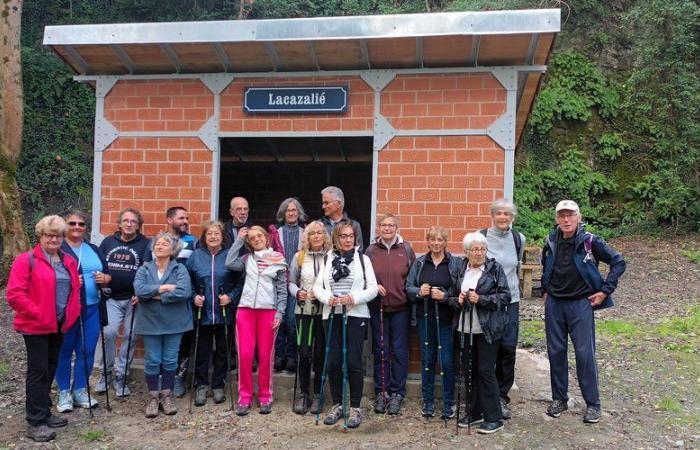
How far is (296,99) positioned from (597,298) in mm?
3102

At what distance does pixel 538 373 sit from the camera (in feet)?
19.4

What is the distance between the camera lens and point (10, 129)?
34.2ft

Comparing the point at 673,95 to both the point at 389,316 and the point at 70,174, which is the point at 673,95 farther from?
the point at 70,174

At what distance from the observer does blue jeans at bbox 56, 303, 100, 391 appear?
4.64m

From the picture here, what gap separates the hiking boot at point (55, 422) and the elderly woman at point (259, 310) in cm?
133

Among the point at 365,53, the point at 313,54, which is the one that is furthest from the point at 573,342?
the point at 313,54

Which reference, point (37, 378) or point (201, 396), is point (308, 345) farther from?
point (37, 378)

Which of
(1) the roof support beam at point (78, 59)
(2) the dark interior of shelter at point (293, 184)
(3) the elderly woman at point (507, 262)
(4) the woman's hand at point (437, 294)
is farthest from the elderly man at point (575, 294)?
(1) the roof support beam at point (78, 59)

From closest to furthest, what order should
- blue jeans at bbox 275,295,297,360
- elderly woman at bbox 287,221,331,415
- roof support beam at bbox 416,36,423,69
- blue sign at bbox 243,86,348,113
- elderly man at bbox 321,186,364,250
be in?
elderly woman at bbox 287,221,331,415, roof support beam at bbox 416,36,423,69, elderly man at bbox 321,186,364,250, blue jeans at bbox 275,295,297,360, blue sign at bbox 243,86,348,113

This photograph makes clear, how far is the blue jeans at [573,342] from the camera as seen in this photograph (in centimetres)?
441

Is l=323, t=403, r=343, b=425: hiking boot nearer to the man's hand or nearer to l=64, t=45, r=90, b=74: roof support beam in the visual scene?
the man's hand

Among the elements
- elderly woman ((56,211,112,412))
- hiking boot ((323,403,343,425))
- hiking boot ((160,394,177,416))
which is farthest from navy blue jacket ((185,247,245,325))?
hiking boot ((323,403,343,425))

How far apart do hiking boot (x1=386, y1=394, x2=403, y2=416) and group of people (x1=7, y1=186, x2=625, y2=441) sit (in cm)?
2

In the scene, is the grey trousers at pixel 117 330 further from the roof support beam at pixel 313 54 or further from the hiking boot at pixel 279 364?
the roof support beam at pixel 313 54
